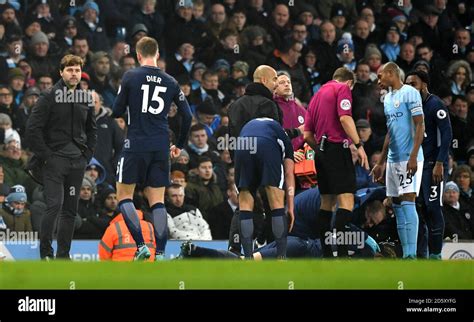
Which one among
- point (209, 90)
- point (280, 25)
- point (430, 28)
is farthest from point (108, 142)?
point (430, 28)

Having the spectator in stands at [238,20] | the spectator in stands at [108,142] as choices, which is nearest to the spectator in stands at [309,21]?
the spectator in stands at [238,20]

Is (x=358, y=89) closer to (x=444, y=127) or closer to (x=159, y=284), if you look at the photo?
(x=444, y=127)

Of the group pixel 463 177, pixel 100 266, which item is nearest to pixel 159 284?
pixel 100 266

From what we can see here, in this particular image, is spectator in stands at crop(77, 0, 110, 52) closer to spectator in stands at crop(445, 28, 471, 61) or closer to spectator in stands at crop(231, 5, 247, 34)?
spectator in stands at crop(231, 5, 247, 34)

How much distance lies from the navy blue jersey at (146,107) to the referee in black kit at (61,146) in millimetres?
712

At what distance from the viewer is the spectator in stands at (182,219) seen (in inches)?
593

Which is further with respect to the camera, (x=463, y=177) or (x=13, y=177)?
(x=463, y=177)

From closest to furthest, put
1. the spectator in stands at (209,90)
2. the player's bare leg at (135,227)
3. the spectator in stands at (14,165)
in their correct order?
1. the player's bare leg at (135,227)
2. the spectator in stands at (14,165)
3. the spectator in stands at (209,90)

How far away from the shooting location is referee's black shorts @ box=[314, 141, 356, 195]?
12484mm

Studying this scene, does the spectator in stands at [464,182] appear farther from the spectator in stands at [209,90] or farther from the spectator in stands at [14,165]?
the spectator in stands at [14,165]

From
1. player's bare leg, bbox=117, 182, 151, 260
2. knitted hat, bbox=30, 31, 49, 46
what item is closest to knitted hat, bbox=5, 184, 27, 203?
knitted hat, bbox=30, 31, 49, 46

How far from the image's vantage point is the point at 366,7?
59.8 ft

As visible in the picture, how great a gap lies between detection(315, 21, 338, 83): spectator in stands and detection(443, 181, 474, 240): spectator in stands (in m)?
2.33

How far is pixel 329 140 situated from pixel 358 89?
4.45 meters
